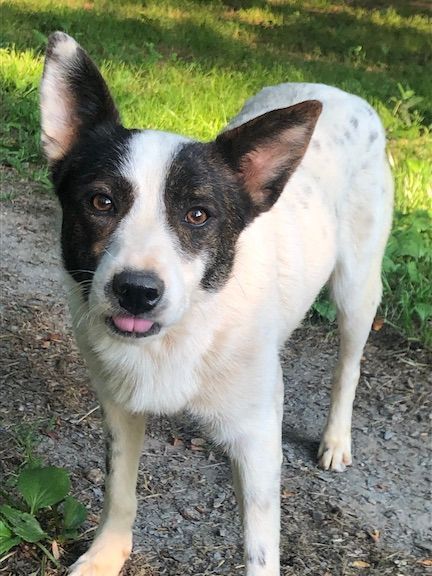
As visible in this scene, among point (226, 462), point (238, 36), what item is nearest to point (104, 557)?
point (226, 462)

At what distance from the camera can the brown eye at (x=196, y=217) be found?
2.59m

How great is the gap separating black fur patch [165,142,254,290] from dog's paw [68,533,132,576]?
108 cm

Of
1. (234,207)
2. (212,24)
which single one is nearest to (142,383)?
(234,207)

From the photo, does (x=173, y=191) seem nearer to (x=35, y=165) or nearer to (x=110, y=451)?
(x=110, y=451)

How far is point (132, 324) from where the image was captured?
251cm

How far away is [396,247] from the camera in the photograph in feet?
17.8

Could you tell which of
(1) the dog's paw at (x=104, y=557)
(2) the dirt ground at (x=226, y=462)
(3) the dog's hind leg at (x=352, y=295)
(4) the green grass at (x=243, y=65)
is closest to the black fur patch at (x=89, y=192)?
(1) the dog's paw at (x=104, y=557)

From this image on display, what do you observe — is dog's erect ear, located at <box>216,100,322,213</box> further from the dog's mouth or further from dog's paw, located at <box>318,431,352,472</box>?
dog's paw, located at <box>318,431,352,472</box>

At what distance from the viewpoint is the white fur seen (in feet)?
8.25

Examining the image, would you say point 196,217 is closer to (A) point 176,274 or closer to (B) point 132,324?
(A) point 176,274

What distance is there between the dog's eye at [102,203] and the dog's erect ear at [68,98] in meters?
0.35

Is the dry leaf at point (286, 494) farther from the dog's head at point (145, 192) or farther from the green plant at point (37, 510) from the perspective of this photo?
the dog's head at point (145, 192)

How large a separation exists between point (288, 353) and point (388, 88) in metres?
5.60

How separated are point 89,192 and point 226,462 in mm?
1712
